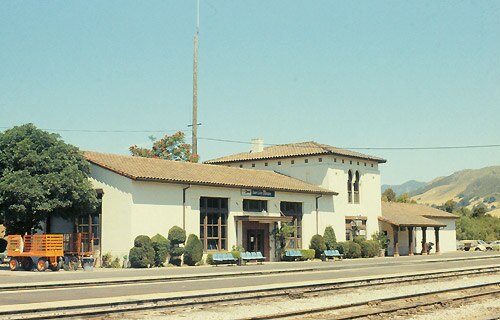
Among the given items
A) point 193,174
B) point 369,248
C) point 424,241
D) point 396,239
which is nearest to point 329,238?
point 369,248

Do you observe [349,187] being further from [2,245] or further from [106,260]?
[2,245]

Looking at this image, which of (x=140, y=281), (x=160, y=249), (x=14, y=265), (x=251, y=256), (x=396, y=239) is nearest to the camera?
(x=140, y=281)

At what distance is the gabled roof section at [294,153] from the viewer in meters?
48.2

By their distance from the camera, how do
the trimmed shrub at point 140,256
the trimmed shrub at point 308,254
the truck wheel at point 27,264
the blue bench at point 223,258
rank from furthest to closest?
the trimmed shrub at point 308,254 → the blue bench at point 223,258 → the trimmed shrub at point 140,256 → the truck wheel at point 27,264

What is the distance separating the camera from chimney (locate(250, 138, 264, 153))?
5308 centimetres

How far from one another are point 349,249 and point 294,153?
8.35m

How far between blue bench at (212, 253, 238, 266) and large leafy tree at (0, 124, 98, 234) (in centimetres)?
714

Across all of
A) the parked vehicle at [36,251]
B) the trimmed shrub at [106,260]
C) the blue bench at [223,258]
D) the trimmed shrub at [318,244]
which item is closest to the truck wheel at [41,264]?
the parked vehicle at [36,251]

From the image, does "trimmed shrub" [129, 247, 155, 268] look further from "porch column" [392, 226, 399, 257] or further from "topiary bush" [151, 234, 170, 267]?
"porch column" [392, 226, 399, 257]

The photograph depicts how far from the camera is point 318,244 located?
43625 mm

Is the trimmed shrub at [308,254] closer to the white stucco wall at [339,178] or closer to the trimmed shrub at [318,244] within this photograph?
the trimmed shrub at [318,244]

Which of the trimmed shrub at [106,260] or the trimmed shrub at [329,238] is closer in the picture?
the trimmed shrub at [106,260]

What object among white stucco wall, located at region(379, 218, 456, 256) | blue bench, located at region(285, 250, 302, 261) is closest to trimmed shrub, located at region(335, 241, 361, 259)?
blue bench, located at region(285, 250, 302, 261)

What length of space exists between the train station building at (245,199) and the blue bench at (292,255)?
1007 millimetres
